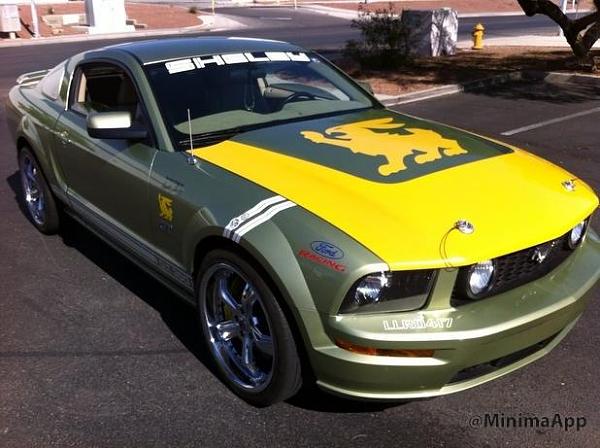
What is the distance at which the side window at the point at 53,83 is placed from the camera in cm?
482

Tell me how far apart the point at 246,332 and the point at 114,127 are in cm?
135

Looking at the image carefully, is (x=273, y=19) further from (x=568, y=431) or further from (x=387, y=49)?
(x=568, y=431)

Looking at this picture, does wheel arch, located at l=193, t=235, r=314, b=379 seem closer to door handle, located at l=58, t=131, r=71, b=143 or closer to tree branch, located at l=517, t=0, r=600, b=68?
door handle, located at l=58, t=131, r=71, b=143

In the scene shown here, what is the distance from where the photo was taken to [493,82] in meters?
12.5

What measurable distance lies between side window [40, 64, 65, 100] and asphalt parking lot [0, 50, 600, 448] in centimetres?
125

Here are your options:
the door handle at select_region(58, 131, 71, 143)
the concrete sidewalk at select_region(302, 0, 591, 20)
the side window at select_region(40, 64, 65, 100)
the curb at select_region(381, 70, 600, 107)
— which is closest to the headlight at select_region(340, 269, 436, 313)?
the door handle at select_region(58, 131, 71, 143)

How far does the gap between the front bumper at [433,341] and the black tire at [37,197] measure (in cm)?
320

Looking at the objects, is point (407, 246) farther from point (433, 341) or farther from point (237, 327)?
point (237, 327)

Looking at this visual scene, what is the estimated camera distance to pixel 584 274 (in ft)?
10.0

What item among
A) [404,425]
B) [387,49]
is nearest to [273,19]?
[387,49]

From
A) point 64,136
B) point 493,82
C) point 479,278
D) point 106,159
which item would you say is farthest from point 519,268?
point 493,82

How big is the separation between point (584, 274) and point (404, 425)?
43.2 inches

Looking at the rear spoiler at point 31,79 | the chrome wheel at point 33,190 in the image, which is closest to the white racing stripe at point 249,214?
the chrome wheel at point 33,190

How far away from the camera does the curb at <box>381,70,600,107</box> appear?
11227 mm
